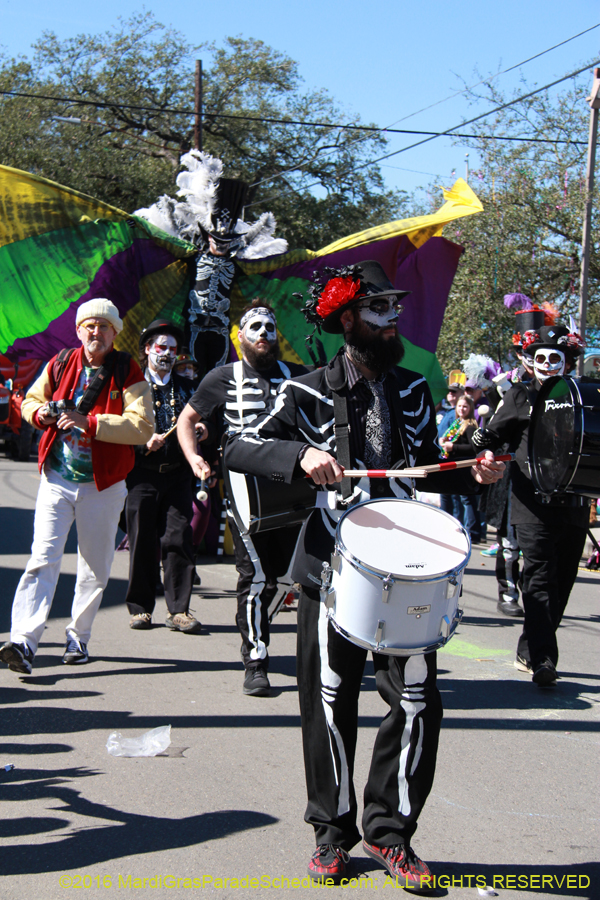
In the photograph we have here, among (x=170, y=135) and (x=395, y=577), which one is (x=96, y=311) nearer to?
(x=395, y=577)

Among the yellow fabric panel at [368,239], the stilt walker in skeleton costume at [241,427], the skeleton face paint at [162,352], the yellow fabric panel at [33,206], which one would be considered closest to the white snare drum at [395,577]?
the stilt walker in skeleton costume at [241,427]

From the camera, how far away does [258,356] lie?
5594 millimetres

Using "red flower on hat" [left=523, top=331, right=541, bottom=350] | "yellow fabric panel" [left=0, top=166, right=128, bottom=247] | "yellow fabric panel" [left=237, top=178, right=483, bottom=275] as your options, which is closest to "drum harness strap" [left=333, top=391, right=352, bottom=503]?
"red flower on hat" [left=523, top=331, right=541, bottom=350]

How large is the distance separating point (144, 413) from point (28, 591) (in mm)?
1203

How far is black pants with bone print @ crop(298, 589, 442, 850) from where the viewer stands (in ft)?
9.98

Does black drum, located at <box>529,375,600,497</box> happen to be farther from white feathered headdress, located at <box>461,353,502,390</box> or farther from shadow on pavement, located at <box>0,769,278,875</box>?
white feathered headdress, located at <box>461,353,502,390</box>

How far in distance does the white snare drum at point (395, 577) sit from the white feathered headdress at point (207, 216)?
5.68 meters

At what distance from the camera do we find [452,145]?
18.6 m

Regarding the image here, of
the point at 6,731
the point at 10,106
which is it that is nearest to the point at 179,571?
the point at 6,731

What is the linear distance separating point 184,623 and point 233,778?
266 centimetres

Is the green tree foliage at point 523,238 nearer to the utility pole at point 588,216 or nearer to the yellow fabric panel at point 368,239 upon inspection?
the utility pole at point 588,216

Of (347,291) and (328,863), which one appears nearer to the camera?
(328,863)

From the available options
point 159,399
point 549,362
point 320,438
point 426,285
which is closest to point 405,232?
point 426,285

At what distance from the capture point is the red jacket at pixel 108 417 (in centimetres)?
526
